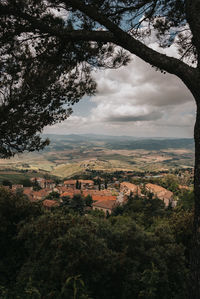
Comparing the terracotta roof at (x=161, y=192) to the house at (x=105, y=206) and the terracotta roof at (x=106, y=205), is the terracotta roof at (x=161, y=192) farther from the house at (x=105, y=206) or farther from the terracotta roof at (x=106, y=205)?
the house at (x=105, y=206)

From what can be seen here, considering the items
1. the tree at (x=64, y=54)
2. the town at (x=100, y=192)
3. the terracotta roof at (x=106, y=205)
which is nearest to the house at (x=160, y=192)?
the town at (x=100, y=192)

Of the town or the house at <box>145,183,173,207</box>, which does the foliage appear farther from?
the house at <box>145,183,173,207</box>

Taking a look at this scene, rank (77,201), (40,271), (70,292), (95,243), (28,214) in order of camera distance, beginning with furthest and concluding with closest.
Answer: (77,201)
(28,214)
(95,243)
(40,271)
(70,292)

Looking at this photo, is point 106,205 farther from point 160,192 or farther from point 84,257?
point 84,257

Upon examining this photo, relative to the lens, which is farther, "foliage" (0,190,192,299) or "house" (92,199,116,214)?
"house" (92,199,116,214)

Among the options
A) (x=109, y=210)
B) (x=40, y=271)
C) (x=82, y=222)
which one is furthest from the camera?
(x=109, y=210)

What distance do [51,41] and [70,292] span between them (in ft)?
20.1

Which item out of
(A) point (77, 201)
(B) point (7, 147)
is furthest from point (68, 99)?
(A) point (77, 201)

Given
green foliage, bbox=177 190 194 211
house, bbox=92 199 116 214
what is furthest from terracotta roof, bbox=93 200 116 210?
green foliage, bbox=177 190 194 211

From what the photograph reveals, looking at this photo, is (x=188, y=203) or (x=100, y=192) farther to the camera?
(x=100, y=192)

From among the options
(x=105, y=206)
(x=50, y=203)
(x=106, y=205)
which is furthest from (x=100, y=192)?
(x=50, y=203)

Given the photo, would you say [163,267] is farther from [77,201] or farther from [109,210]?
[109,210]

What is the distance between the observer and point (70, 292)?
136 inches

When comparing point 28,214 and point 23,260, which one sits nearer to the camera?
point 23,260
